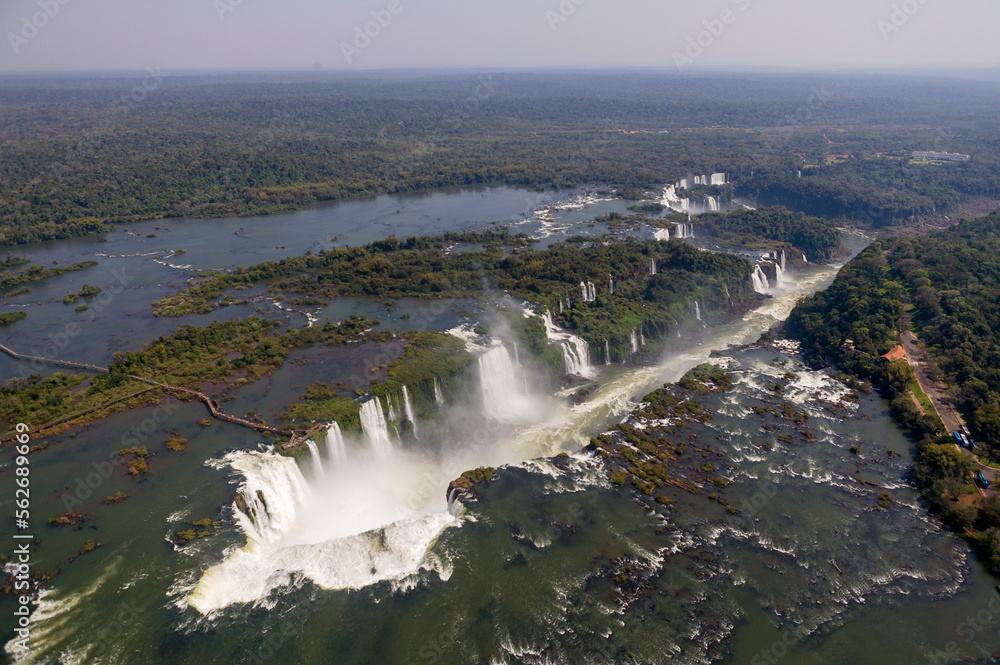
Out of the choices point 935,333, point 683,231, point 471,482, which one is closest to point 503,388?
point 471,482

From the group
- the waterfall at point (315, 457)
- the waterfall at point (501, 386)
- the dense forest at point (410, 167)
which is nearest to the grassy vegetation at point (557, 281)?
the waterfall at point (501, 386)

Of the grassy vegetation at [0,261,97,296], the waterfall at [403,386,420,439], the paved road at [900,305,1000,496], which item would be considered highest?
the grassy vegetation at [0,261,97,296]

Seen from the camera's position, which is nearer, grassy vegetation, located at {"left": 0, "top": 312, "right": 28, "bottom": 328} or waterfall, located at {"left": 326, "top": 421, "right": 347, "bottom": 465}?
waterfall, located at {"left": 326, "top": 421, "right": 347, "bottom": 465}

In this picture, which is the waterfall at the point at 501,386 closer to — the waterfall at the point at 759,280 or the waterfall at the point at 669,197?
the waterfall at the point at 759,280

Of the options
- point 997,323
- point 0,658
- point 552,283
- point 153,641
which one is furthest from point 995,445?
point 0,658

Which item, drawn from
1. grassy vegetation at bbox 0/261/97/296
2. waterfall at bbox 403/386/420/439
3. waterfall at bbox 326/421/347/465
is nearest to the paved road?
waterfall at bbox 403/386/420/439

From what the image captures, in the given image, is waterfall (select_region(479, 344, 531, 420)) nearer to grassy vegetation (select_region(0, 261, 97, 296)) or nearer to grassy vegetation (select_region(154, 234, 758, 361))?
grassy vegetation (select_region(154, 234, 758, 361))

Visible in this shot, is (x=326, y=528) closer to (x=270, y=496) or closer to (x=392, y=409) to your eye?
(x=270, y=496)
